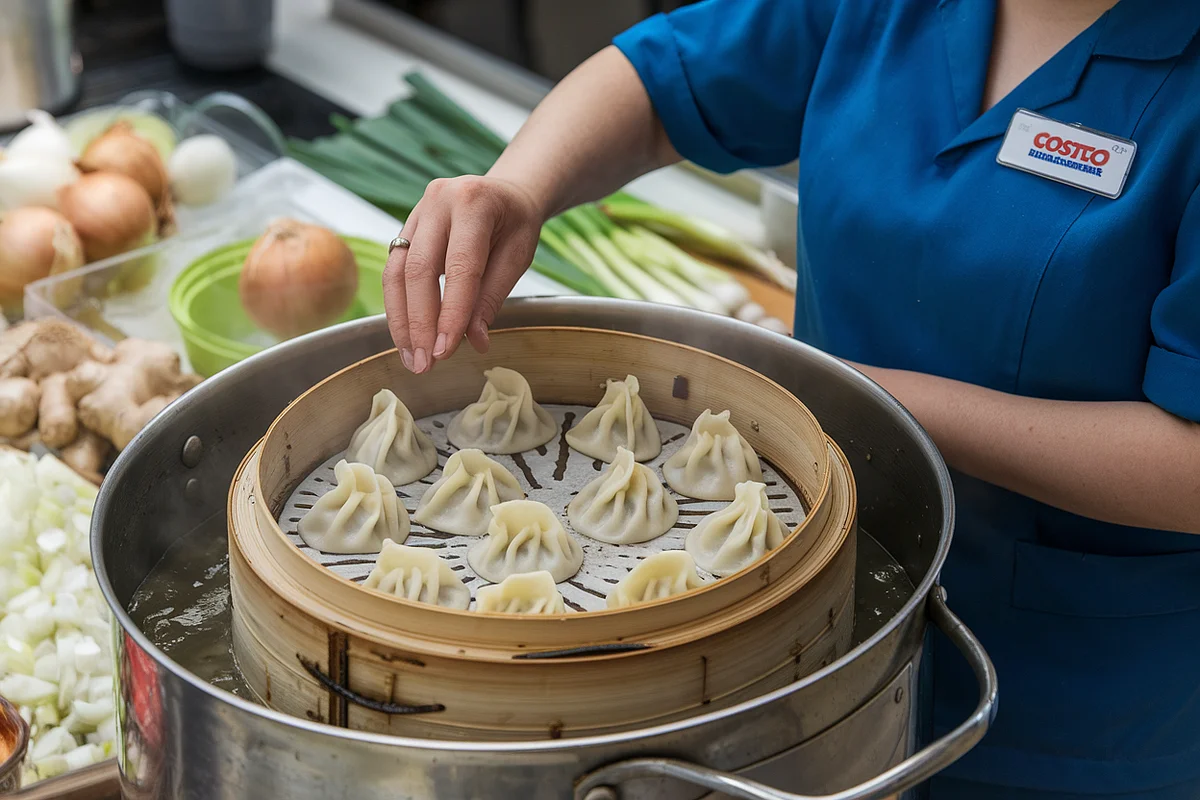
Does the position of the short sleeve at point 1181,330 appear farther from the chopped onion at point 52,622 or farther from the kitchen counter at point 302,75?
the kitchen counter at point 302,75

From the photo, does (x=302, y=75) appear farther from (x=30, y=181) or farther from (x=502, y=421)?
(x=502, y=421)

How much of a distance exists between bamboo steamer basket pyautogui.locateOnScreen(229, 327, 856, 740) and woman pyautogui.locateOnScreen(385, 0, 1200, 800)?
28 cm

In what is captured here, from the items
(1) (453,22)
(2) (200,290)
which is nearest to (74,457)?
(2) (200,290)

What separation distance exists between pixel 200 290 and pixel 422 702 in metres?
1.47

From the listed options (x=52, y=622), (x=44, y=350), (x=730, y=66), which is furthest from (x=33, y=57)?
(x=730, y=66)

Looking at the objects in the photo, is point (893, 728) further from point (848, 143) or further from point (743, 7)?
point (743, 7)

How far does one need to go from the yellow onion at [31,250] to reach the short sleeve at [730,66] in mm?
1187

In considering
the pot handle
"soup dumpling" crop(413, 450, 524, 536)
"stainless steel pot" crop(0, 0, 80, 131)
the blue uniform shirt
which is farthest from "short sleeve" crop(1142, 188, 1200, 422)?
"stainless steel pot" crop(0, 0, 80, 131)

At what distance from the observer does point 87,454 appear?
198 centimetres

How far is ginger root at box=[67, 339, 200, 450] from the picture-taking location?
1928mm

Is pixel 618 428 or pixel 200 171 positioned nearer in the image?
pixel 618 428

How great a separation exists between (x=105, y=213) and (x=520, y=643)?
5.69 feet

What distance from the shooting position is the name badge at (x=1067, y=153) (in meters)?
1.25

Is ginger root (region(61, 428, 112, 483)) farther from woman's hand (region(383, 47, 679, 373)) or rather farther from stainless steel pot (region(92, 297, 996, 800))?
woman's hand (region(383, 47, 679, 373))
